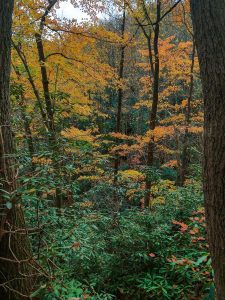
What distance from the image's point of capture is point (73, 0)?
7.14 meters

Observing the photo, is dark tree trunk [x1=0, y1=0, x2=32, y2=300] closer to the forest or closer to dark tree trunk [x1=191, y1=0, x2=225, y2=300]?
the forest

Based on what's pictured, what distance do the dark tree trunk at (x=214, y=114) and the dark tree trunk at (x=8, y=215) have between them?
1.56m

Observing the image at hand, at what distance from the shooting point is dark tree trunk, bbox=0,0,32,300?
2.26m

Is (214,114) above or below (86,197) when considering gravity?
above

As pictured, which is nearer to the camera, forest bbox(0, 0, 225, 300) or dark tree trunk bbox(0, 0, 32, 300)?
forest bbox(0, 0, 225, 300)

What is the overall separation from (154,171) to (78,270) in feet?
9.71

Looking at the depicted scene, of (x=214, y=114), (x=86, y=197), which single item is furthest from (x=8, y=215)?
(x=86, y=197)

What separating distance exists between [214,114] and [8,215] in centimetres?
190

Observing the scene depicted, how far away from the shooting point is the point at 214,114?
6.23 ft

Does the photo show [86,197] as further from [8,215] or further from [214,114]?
[214,114]

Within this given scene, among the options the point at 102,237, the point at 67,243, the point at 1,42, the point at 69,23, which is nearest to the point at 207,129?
the point at 67,243

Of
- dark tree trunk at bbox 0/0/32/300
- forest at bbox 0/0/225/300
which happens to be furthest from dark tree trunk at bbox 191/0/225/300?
dark tree trunk at bbox 0/0/32/300

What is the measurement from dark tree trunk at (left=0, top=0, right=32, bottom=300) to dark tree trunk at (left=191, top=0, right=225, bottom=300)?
156 centimetres

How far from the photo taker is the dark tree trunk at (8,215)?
2.26 meters
